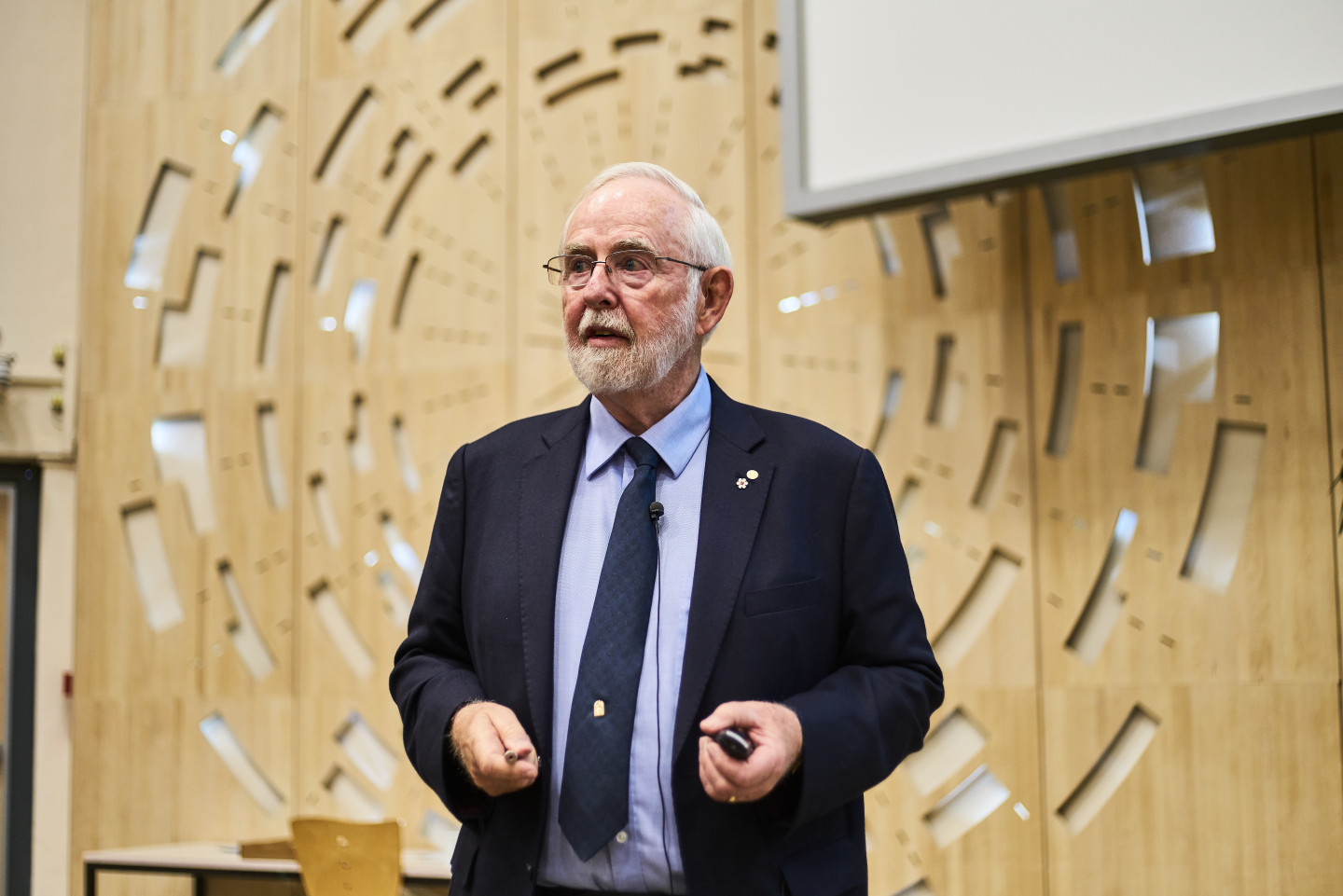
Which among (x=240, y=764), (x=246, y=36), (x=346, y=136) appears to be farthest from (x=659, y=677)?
(x=246, y=36)

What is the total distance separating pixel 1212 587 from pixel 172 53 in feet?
15.0

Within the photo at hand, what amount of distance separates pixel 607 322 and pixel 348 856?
2.55 m

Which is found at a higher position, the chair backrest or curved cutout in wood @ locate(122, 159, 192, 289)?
curved cutout in wood @ locate(122, 159, 192, 289)

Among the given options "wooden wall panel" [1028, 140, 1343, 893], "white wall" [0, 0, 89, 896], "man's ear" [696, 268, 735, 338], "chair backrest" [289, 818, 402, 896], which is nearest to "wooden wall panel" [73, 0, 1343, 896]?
"wooden wall panel" [1028, 140, 1343, 893]

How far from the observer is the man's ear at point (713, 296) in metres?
1.73

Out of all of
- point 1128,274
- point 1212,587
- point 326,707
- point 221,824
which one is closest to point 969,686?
point 1212,587

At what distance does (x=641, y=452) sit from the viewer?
158cm

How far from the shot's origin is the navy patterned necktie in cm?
136

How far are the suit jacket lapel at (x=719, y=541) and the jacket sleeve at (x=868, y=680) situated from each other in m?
0.12

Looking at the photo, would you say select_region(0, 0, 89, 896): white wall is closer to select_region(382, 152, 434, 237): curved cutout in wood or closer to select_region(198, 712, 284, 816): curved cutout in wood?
select_region(198, 712, 284, 816): curved cutout in wood

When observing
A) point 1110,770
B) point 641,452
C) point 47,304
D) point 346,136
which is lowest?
point 1110,770

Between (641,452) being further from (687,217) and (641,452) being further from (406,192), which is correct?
(406,192)

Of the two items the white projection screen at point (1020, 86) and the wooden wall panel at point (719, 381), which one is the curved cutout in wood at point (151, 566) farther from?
the white projection screen at point (1020, 86)

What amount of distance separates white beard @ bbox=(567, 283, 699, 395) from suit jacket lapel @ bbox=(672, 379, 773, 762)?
107 millimetres
